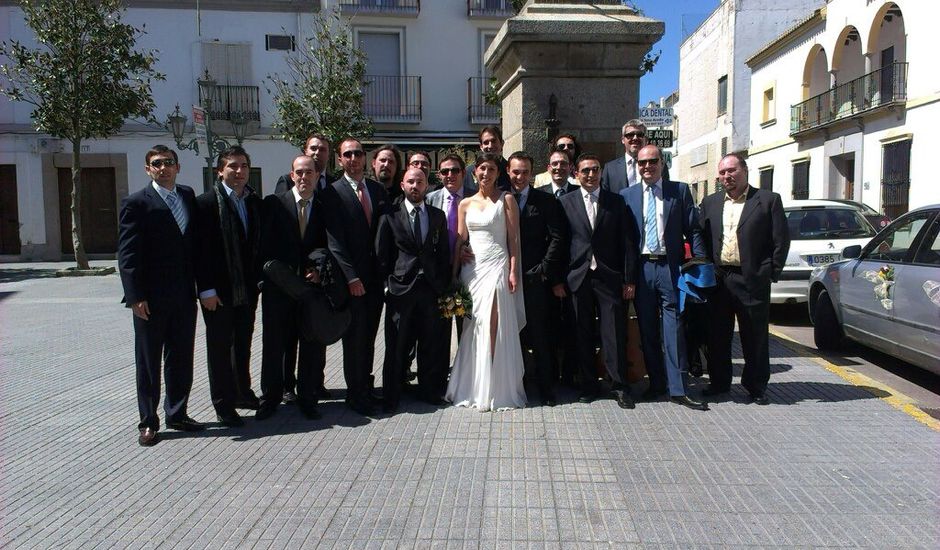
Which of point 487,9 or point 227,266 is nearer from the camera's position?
point 227,266

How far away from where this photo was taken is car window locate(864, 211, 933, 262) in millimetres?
6555

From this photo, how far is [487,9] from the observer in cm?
2377

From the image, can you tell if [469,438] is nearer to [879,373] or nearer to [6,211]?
[879,373]

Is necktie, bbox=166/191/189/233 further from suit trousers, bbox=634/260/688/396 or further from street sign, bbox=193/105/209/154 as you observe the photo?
street sign, bbox=193/105/209/154

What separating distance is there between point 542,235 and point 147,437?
321 cm

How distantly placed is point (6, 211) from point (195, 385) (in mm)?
20472

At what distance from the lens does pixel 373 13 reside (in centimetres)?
2333

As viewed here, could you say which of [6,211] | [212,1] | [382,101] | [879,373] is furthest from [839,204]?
[6,211]

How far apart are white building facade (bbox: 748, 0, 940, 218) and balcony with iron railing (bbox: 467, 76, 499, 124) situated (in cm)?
1174

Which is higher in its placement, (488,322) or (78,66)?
(78,66)

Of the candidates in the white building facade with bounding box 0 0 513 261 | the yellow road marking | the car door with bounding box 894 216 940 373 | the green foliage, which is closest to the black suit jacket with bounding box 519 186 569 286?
the yellow road marking

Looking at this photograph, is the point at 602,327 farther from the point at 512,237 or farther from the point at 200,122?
the point at 200,122

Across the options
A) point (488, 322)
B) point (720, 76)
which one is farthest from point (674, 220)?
point (720, 76)

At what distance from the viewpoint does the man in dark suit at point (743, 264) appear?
5582mm
